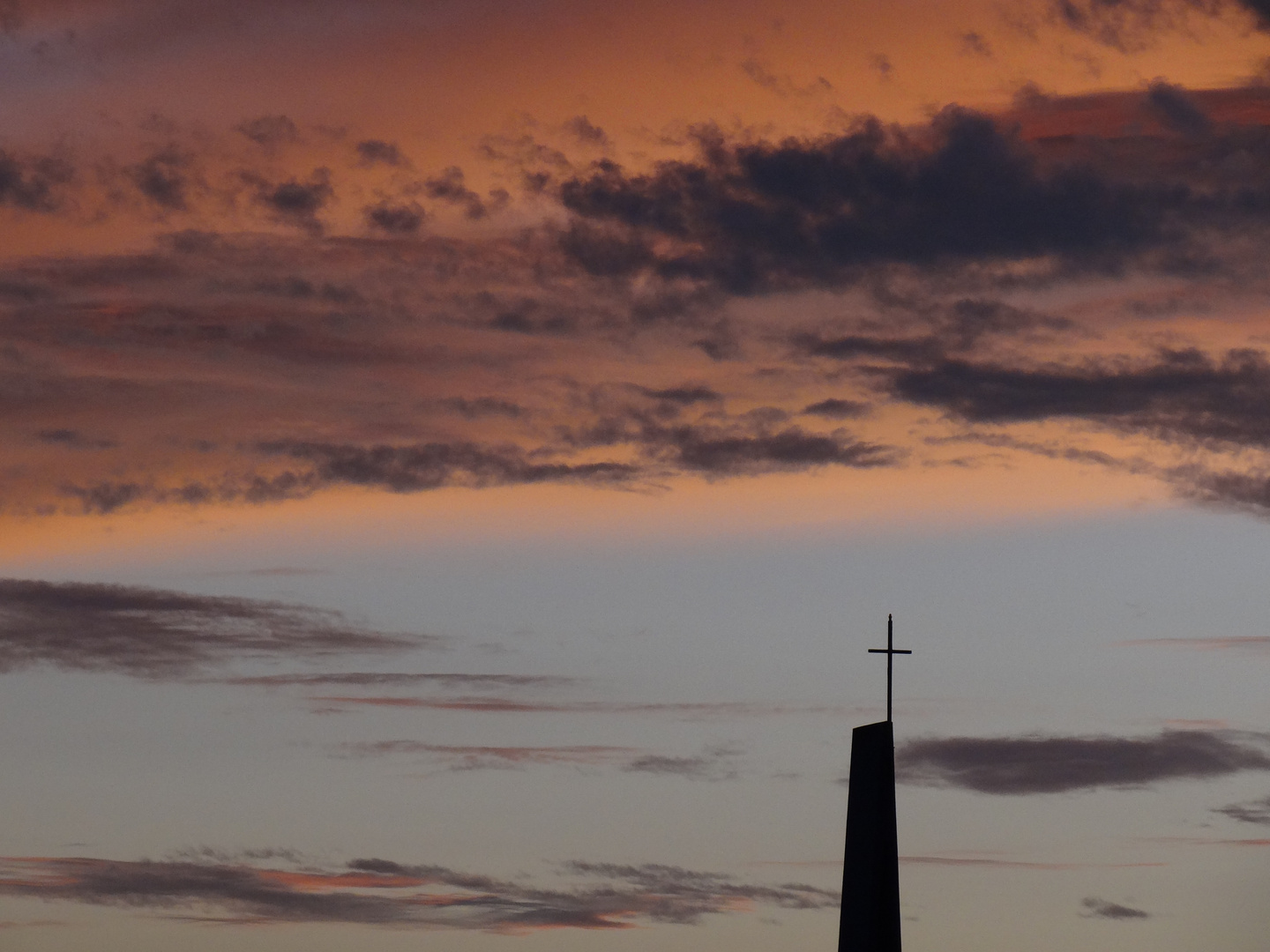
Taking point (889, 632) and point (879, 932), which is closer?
point (879, 932)

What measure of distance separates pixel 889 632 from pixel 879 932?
30.4ft

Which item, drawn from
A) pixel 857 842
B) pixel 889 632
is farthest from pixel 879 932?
pixel 889 632

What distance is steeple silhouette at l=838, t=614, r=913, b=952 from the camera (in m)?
56.9

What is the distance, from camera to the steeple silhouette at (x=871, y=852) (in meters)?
56.9

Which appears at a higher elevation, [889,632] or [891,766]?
[889,632]

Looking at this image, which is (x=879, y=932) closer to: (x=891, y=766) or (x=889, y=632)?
(x=891, y=766)

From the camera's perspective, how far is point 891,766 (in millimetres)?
57656

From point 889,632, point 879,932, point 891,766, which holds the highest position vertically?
point 889,632

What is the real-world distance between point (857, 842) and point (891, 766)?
242cm

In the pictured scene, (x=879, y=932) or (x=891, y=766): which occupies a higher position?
(x=891, y=766)

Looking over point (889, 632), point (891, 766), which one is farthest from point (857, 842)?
point (889, 632)

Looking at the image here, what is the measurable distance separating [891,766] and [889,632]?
5.05 meters

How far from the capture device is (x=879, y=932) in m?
56.7

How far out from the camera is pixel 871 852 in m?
57.3
